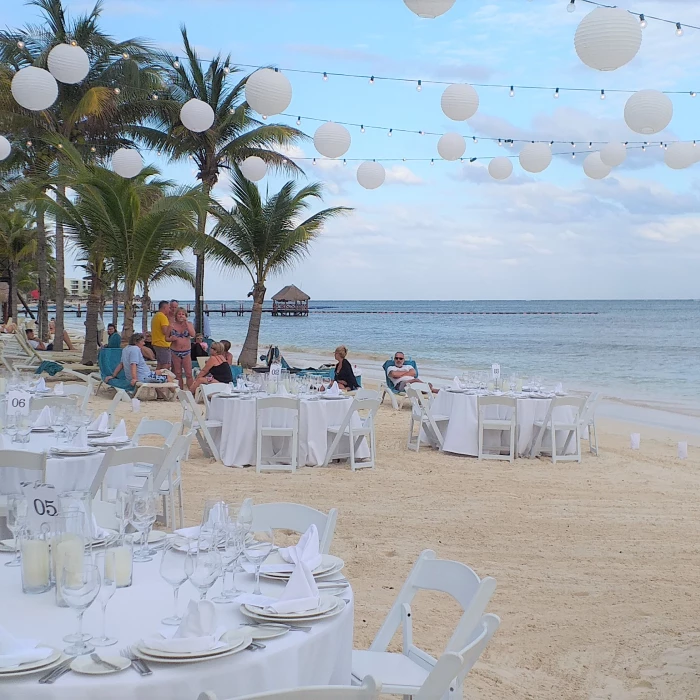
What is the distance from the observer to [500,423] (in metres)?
9.14

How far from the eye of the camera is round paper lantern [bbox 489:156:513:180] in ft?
33.5

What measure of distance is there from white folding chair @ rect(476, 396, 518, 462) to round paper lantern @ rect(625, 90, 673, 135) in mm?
3080

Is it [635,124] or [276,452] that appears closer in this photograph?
[635,124]

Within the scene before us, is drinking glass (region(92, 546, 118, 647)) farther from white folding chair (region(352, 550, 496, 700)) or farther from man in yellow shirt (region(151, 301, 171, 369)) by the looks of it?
man in yellow shirt (region(151, 301, 171, 369))

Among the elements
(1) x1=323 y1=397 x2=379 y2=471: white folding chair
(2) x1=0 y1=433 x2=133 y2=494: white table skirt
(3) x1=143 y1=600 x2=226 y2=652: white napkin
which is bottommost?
(1) x1=323 y1=397 x2=379 y2=471: white folding chair

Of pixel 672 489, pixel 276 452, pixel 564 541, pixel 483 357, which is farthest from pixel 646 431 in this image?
pixel 483 357

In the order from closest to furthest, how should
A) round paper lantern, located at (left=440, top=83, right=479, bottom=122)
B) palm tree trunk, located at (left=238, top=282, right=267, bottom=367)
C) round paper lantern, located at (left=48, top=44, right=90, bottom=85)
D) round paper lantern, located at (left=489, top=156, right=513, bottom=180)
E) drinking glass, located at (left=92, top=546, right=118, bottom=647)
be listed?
1. drinking glass, located at (left=92, top=546, right=118, bottom=647)
2. round paper lantern, located at (left=440, top=83, right=479, bottom=122)
3. round paper lantern, located at (left=48, top=44, right=90, bottom=85)
4. round paper lantern, located at (left=489, top=156, right=513, bottom=180)
5. palm tree trunk, located at (left=238, top=282, right=267, bottom=367)

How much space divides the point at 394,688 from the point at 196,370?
1286cm

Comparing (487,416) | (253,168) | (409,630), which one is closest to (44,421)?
(409,630)

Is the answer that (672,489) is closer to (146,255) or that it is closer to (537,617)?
(537,617)

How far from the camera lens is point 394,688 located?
2684mm

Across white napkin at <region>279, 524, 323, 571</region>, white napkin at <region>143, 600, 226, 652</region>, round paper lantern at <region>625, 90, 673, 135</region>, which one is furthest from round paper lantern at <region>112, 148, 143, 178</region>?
white napkin at <region>143, 600, 226, 652</region>

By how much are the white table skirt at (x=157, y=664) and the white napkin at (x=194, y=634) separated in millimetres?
46

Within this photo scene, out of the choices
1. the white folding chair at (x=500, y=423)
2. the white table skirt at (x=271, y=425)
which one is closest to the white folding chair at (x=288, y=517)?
the white table skirt at (x=271, y=425)
